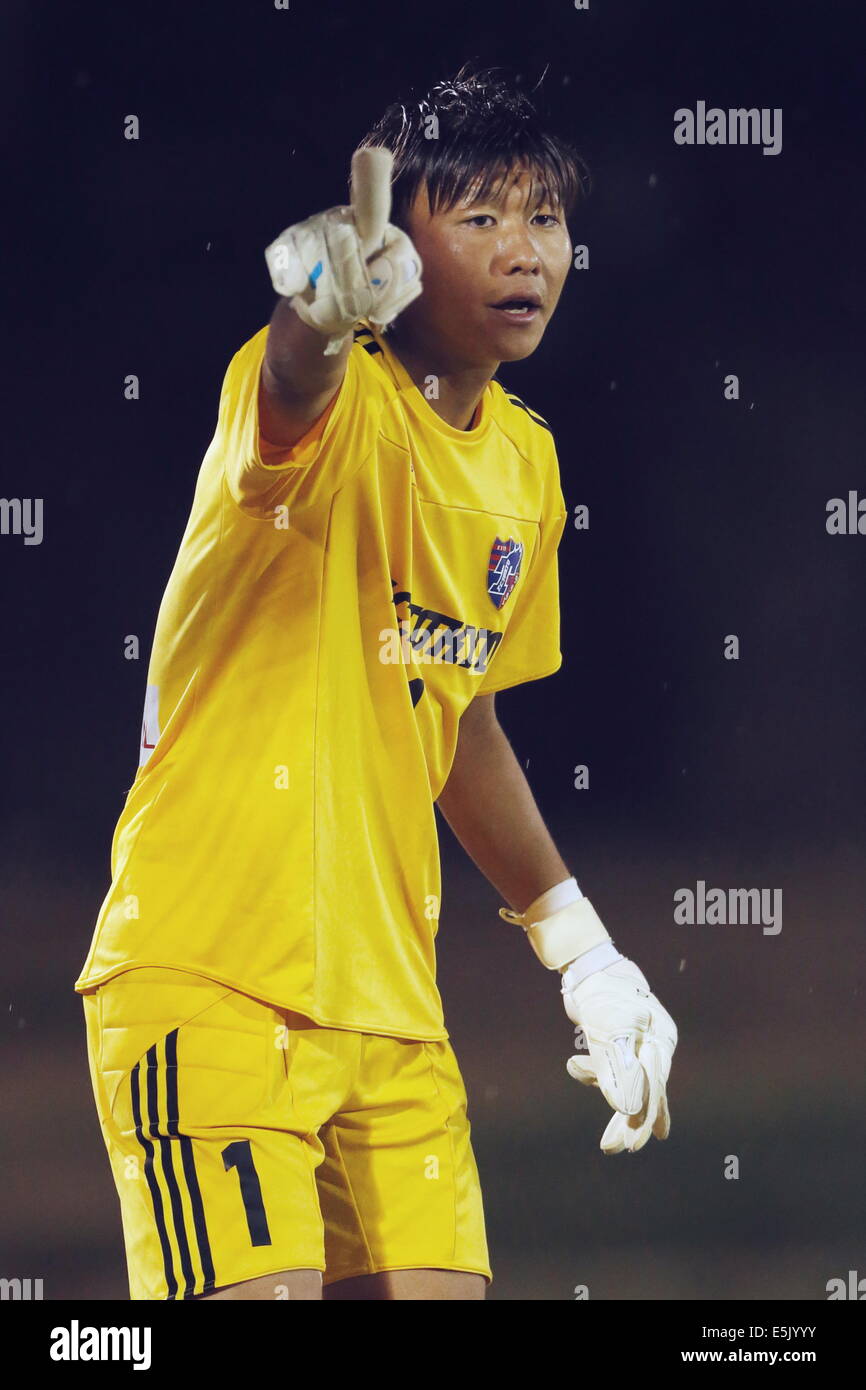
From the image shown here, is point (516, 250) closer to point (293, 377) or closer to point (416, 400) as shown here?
point (416, 400)

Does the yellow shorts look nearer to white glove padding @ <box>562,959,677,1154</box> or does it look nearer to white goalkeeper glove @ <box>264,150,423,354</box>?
white glove padding @ <box>562,959,677,1154</box>

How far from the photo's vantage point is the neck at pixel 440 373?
66.7 inches

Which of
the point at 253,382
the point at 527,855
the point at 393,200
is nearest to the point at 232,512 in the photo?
the point at 253,382

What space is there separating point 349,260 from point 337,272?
0.04 feet

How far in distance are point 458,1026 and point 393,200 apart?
1390 mm

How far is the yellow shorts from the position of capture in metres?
1.48

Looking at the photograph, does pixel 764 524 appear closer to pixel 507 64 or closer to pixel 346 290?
pixel 507 64

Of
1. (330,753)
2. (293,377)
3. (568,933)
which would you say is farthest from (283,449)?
(568,933)

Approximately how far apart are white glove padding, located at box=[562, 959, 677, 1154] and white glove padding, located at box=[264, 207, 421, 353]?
2.78 ft

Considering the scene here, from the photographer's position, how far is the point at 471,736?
193 centimetres

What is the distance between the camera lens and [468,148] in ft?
5.53

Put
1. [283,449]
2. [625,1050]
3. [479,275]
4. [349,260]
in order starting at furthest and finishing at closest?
1. [625,1050]
2. [479,275]
3. [283,449]
4. [349,260]

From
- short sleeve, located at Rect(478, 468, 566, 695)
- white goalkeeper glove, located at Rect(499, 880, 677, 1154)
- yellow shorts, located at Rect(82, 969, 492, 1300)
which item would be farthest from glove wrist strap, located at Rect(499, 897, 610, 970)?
yellow shorts, located at Rect(82, 969, 492, 1300)

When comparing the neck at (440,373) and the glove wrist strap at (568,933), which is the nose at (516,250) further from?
the glove wrist strap at (568,933)
